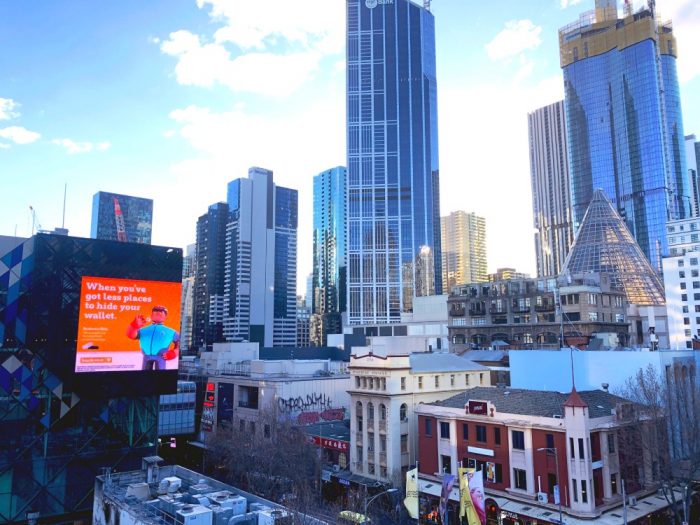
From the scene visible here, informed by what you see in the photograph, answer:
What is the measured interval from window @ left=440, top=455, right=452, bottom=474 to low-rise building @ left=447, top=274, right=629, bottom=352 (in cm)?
4793

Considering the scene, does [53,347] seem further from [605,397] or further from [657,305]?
[657,305]

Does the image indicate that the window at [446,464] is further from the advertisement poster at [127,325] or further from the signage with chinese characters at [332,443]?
the advertisement poster at [127,325]

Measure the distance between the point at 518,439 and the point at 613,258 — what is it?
353 feet

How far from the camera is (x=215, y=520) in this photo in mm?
34781

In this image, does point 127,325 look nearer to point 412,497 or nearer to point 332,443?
point 332,443

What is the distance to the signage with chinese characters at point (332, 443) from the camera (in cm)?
7775

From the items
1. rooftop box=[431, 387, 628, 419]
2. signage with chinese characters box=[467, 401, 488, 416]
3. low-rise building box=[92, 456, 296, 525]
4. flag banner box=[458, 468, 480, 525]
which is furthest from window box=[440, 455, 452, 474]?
low-rise building box=[92, 456, 296, 525]

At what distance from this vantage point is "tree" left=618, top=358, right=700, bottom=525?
5150 cm

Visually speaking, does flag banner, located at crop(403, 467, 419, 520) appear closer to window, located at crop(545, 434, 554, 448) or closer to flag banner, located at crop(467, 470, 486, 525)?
flag banner, located at crop(467, 470, 486, 525)

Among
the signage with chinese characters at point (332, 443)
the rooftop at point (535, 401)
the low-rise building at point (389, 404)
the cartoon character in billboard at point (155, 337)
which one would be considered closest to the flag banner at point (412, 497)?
the low-rise building at point (389, 404)

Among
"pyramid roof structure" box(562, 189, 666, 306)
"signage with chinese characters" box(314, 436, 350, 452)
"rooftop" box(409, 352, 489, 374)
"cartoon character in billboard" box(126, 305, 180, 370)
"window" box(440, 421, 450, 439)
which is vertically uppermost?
"pyramid roof structure" box(562, 189, 666, 306)

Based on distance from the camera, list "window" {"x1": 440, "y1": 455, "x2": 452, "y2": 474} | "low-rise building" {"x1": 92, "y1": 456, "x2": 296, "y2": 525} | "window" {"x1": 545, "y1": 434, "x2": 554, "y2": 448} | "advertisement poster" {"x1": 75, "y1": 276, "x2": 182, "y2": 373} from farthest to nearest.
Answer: "advertisement poster" {"x1": 75, "y1": 276, "x2": 182, "y2": 373}, "window" {"x1": 440, "y1": 455, "x2": 452, "y2": 474}, "window" {"x1": 545, "y1": 434, "x2": 554, "y2": 448}, "low-rise building" {"x1": 92, "y1": 456, "x2": 296, "y2": 525}

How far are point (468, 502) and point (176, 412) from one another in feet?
245

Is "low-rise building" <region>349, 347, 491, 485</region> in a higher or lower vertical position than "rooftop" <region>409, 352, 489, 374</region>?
lower
